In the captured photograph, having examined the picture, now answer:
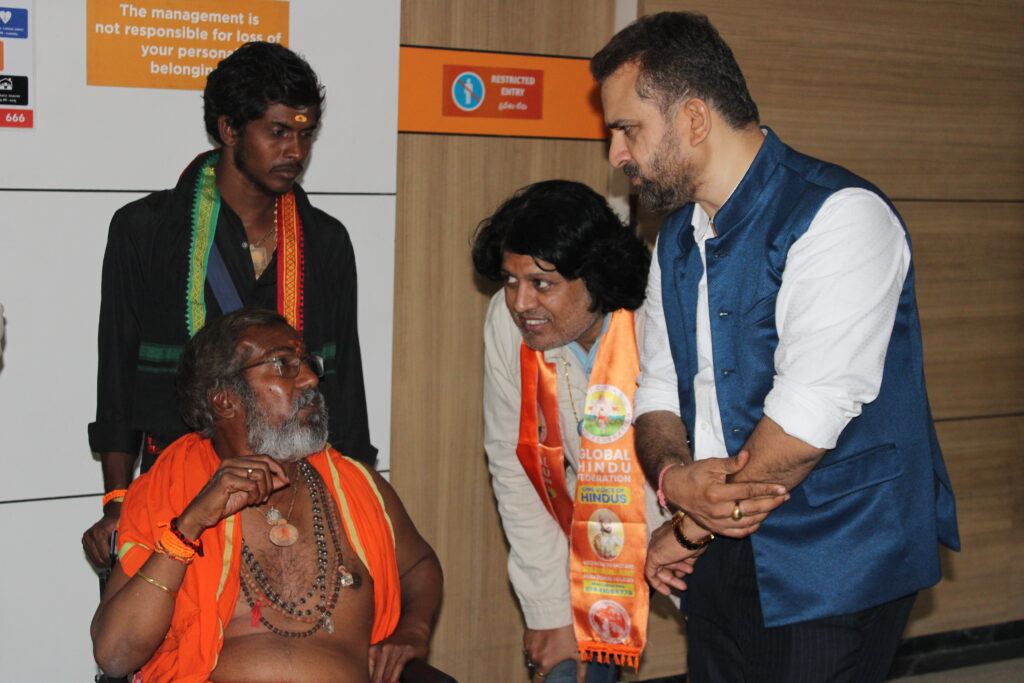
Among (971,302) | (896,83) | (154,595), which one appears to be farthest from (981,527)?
(154,595)

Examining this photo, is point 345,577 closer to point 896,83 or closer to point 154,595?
point 154,595

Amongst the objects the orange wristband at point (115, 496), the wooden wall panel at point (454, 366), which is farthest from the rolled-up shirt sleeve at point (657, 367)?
the wooden wall panel at point (454, 366)

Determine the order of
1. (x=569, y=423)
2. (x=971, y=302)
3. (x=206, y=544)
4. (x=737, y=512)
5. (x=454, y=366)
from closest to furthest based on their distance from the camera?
(x=737, y=512)
(x=206, y=544)
(x=569, y=423)
(x=454, y=366)
(x=971, y=302)

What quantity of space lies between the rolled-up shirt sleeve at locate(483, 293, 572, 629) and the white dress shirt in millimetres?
1235

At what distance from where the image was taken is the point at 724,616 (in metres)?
2.33

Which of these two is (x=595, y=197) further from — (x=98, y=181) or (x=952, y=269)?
(x=952, y=269)

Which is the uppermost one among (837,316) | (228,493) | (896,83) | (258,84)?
(896,83)

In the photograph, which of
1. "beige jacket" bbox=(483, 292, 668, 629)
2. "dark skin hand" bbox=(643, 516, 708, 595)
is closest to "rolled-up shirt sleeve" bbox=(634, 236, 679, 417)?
"dark skin hand" bbox=(643, 516, 708, 595)

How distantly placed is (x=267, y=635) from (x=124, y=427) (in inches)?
31.3

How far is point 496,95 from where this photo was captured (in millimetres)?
3906

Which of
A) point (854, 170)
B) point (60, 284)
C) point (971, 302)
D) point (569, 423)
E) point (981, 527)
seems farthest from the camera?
point (981, 527)

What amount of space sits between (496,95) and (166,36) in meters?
1.11

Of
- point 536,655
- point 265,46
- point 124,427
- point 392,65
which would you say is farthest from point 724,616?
point 392,65

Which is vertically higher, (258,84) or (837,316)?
(258,84)
